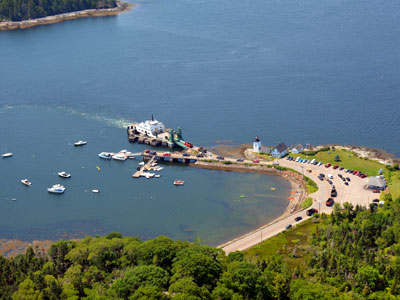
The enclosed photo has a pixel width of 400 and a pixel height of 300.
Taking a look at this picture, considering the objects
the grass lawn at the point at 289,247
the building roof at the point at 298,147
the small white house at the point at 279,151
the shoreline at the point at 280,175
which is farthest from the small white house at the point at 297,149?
the grass lawn at the point at 289,247

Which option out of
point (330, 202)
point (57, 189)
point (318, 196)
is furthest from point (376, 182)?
point (57, 189)

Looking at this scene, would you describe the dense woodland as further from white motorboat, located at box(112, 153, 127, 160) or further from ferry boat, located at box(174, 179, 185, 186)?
white motorboat, located at box(112, 153, 127, 160)

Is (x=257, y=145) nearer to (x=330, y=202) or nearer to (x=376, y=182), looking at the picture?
(x=330, y=202)

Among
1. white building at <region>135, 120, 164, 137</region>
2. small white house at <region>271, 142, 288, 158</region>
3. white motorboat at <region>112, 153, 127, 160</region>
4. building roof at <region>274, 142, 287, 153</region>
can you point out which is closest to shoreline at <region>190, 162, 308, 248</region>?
small white house at <region>271, 142, 288, 158</region>

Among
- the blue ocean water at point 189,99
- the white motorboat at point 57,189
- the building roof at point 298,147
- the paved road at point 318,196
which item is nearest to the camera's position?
the paved road at point 318,196

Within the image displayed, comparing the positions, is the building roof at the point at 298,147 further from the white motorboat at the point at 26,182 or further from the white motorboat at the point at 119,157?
the white motorboat at the point at 26,182

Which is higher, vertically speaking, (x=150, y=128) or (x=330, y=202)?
(x=150, y=128)
